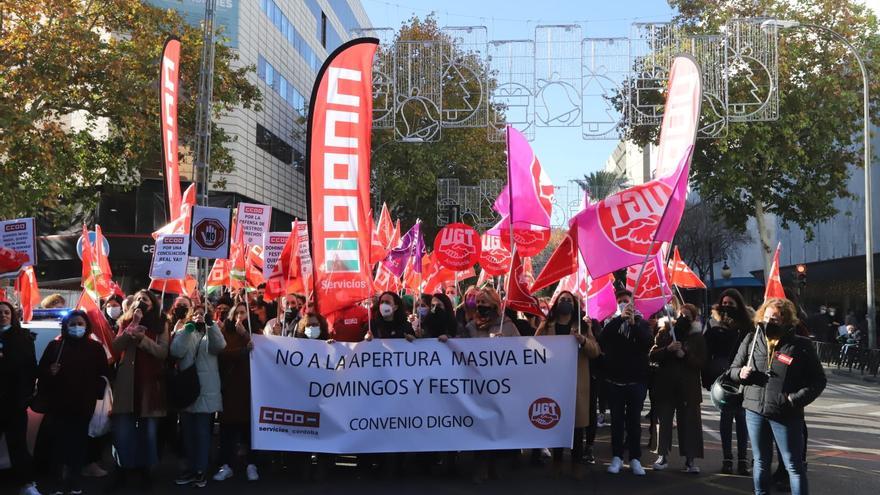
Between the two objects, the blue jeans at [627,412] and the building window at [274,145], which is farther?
the building window at [274,145]

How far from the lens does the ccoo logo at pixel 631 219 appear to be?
8680 mm

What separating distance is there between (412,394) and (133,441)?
2431 mm

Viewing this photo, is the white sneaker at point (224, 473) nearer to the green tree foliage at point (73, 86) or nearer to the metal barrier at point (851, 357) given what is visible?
the green tree foliage at point (73, 86)

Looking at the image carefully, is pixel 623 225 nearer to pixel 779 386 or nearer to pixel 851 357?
pixel 779 386

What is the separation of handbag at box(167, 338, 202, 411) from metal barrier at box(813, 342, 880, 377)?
17658mm

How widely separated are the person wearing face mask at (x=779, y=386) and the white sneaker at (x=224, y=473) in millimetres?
4545

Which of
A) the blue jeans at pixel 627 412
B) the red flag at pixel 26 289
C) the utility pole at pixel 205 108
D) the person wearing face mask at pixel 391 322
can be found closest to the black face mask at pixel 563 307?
the blue jeans at pixel 627 412

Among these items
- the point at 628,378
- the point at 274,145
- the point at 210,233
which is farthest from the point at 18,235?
the point at 274,145

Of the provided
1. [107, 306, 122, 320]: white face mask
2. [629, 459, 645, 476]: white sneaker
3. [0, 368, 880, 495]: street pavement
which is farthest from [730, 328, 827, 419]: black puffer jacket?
[107, 306, 122, 320]: white face mask

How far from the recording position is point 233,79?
25.3 meters

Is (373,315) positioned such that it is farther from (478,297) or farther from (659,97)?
(659,97)

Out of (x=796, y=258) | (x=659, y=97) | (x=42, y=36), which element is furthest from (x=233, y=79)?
(x=796, y=258)

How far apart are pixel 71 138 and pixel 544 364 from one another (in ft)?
54.9

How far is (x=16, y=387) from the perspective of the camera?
287 inches
